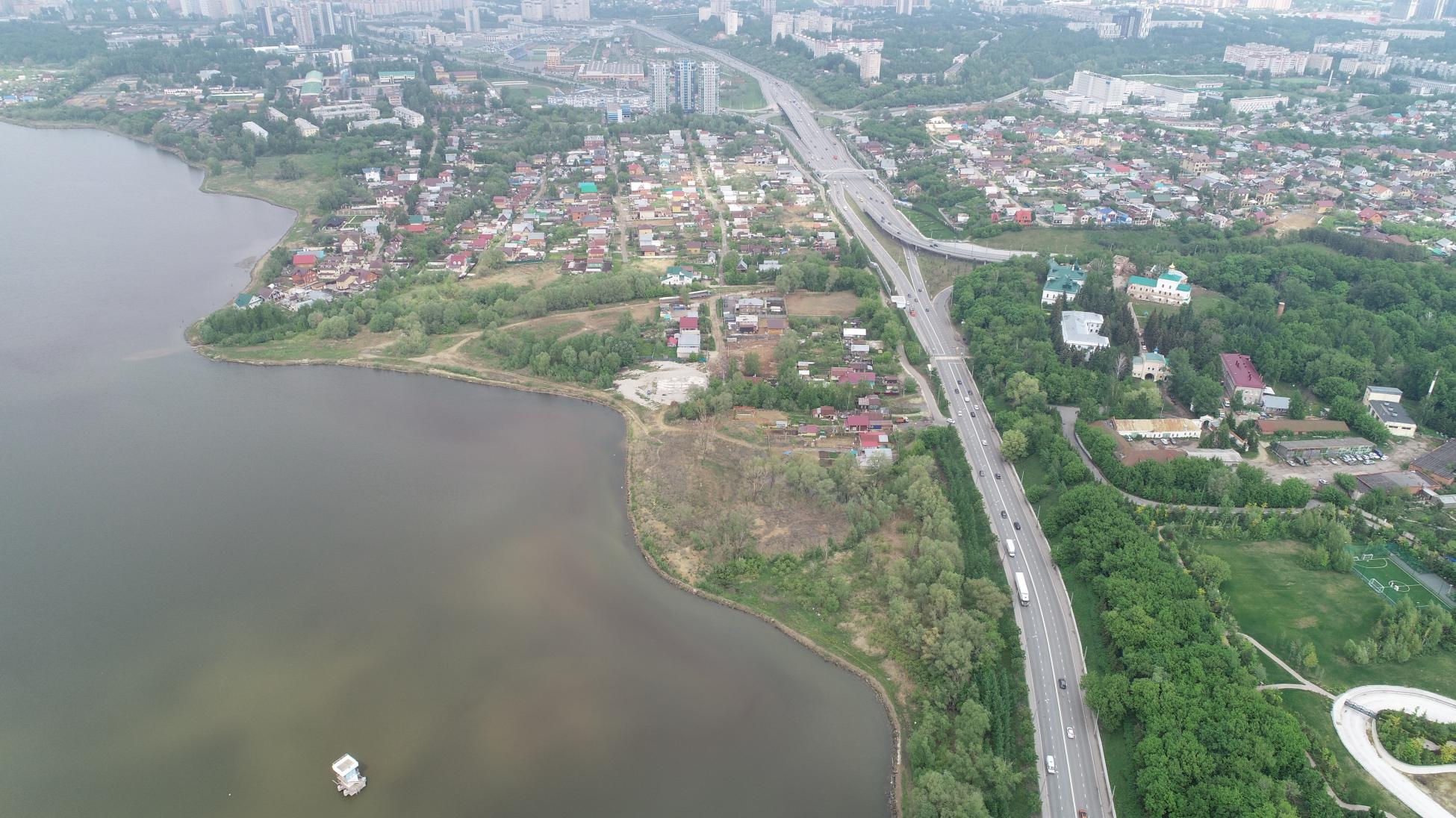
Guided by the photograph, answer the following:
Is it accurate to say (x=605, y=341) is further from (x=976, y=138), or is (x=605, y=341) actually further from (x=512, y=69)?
(x=512, y=69)

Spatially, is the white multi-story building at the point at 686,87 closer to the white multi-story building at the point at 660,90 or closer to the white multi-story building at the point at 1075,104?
the white multi-story building at the point at 660,90

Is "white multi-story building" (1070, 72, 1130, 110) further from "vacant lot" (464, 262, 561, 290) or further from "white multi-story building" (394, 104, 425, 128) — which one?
"white multi-story building" (394, 104, 425, 128)

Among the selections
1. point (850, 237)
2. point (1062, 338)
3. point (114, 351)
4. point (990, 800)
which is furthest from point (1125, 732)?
point (114, 351)

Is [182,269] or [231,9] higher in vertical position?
[231,9]

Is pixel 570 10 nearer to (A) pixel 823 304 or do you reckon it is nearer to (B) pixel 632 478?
(A) pixel 823 304

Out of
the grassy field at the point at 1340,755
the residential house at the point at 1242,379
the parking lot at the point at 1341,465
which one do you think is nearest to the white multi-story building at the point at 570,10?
the residential house at the point at 1242,379

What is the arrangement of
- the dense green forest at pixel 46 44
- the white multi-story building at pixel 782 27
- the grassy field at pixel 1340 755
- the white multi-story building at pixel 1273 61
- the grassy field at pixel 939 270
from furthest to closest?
the white multi-story building at pixel 782 27 < the dense green forest at pixel 46 44 < the white multi-story building at pixel 1273 61 < the grassy field at pixel 939 270 < the grassy field at pixel 1340 755

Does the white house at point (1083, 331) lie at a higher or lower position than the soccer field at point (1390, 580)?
higher
